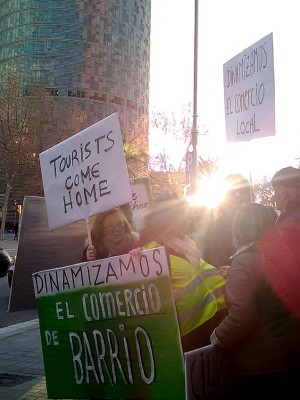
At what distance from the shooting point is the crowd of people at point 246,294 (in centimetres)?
290

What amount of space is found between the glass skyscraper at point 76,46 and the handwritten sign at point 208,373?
9316 cm

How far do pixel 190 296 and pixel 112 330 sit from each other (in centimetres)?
53

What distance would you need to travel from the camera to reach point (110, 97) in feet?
351

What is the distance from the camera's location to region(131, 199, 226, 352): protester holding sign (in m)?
3.32

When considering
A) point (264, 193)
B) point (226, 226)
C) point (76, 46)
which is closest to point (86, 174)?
point (226, 226)

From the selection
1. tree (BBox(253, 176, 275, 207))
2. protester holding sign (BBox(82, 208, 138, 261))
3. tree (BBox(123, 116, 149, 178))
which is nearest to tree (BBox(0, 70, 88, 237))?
tree (BBox(123, 116, 149, 178))

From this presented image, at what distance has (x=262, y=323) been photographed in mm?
2918

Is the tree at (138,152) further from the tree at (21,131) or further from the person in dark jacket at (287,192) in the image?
the person in dark jacket at (287,192)

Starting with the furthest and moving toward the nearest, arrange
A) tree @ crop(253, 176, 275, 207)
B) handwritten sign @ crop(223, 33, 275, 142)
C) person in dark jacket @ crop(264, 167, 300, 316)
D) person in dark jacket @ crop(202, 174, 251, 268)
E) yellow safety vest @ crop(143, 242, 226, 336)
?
tree @ crop(253, 176, 275, 207), handwritten sign @ crop(223, 33, 275, 142), person in dark jacket @ crop(202, 174, 251, 268), person in dark jacket @ crop(264, 167, 300, 316), yellow safety vest @ crop(143, 242, 226, 336)

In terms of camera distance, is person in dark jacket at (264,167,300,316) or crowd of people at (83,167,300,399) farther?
person in dark jacket at (264,167,300,316)

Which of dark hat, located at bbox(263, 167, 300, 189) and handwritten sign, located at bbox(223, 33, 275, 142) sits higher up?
handwritten sign, located at bbox(223, 33, 275, 142)

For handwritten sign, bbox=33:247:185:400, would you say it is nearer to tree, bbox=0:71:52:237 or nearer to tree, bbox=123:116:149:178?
tree, bbox=123:116:149:178

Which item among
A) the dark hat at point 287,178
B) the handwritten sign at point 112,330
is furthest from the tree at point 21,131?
the handwritten sign at point 112,330

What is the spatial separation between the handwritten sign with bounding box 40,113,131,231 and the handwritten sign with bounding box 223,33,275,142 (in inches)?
80.2
